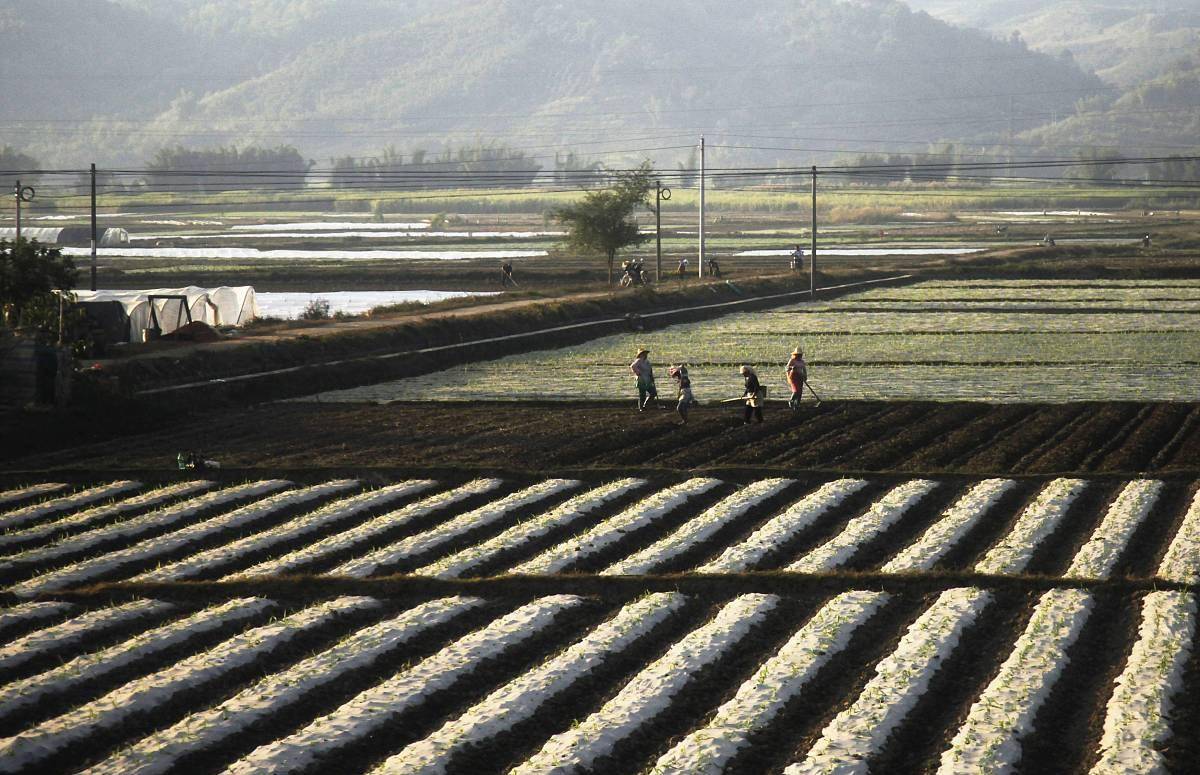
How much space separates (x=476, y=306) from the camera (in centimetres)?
6850

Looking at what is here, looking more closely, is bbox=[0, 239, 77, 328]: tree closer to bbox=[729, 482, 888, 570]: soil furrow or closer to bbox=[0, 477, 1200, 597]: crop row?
bbox=[0, 477, 1200, 597]: crop row

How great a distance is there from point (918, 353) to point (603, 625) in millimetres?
36702

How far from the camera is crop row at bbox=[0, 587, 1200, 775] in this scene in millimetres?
16938

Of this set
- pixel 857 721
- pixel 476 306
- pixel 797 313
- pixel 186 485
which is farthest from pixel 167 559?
pixel 797 313

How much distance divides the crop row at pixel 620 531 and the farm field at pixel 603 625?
89mm

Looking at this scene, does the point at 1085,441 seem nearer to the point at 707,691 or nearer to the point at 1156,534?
the point at 1156,534

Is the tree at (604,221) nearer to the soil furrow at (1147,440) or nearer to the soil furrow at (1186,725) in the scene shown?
the soil furrow at (1147,440)

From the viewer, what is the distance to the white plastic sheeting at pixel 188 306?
188ft

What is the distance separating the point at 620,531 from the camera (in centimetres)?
2797

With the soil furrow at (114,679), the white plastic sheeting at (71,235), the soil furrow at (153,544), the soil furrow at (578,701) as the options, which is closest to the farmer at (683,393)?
the soil furrow at (153,544)

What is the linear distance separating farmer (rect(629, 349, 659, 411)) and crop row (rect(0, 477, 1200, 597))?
9.23 m

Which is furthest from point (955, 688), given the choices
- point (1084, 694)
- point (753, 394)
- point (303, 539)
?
point (753, 394)

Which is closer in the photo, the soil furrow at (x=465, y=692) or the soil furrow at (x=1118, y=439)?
the soil furrow at (x=465, y=692)

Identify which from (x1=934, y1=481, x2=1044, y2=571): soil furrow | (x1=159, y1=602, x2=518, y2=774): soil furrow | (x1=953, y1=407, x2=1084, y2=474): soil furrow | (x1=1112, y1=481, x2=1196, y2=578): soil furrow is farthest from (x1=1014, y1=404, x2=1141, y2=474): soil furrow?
(x1=159, y1=602, x2=518, y2=774): soil furrow
